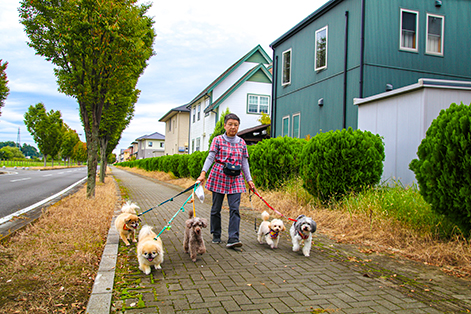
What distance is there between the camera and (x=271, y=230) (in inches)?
206

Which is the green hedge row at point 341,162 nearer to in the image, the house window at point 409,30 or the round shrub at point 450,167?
the round shrub at point 450,167

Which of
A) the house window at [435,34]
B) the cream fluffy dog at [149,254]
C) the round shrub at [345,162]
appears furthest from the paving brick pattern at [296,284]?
the house window at [435,34]

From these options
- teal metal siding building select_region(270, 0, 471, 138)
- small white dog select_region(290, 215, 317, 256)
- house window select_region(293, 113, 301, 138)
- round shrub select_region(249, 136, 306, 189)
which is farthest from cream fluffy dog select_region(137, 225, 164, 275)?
house window select_region(293, 113, 301, 138)

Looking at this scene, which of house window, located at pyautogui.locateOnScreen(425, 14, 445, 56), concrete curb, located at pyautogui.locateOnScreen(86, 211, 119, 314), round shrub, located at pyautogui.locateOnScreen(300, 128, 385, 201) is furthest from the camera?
house window, located at pyautogui.locateOnScreen(425, 14, 445, 56)

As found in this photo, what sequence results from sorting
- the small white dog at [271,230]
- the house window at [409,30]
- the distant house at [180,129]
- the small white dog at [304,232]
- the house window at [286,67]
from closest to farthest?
the small white dog at [304,232], the small white dog at [271,230], the house window at [409,30], the house window at [286,67], the distant house at [180,129]

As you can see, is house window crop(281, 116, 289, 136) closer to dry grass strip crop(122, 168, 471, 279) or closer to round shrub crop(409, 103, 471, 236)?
dry grass strip crop(122, 168, 471, 279)

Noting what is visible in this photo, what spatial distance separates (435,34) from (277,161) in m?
8.95

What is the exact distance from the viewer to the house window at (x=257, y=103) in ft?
92.6

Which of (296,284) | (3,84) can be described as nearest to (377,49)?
(296,284)

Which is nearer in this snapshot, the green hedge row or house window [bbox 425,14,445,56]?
the green hedge row

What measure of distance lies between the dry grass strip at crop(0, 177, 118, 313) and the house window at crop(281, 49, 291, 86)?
44.4 ft

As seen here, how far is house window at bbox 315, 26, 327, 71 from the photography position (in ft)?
49.2

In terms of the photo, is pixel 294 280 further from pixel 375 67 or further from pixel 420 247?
pixel 375 67

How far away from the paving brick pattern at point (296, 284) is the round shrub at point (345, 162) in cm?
238
